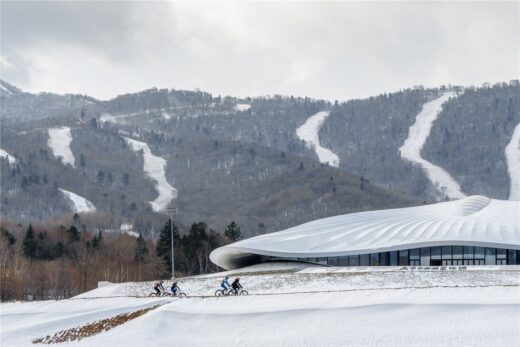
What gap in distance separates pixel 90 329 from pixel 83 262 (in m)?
70.4

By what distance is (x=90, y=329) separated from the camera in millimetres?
54688

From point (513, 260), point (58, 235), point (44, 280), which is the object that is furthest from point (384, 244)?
point (58, 235)

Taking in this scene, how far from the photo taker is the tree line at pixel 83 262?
112 meters

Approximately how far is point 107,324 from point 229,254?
31.7m

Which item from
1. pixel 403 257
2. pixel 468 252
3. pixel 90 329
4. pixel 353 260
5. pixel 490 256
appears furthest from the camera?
pixel 353 260

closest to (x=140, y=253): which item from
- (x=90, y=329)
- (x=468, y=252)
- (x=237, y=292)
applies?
(x=468, y=252)

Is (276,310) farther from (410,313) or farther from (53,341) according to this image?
(53,341)

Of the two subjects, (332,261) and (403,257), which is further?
(332,261)

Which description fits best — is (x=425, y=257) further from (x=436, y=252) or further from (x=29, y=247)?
(x=29, y=247)

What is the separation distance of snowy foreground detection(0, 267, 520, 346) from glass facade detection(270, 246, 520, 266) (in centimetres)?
1252

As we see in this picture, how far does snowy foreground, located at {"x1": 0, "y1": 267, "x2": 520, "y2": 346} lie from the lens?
45844mm

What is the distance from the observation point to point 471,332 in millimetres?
44750

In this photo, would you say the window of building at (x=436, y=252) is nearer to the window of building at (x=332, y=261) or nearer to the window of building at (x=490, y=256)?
the window of building at (x=490, y=256)

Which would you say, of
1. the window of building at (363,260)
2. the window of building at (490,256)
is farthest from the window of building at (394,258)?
the window of building at (490,256)
